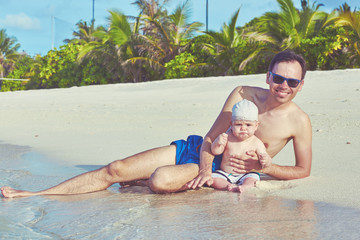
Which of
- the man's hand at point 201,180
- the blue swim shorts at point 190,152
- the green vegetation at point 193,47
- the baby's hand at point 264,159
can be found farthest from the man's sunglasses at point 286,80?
the green vegetation at point 193,47

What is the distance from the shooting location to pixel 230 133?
10.9ft

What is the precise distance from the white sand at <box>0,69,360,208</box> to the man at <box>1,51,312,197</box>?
1.00 ft

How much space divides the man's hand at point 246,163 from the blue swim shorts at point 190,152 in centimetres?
17

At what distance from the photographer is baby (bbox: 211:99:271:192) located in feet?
10.3

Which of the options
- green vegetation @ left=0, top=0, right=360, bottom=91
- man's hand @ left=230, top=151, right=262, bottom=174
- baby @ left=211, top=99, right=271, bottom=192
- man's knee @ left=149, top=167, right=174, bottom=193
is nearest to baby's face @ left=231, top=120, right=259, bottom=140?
baby @ left=211, top=99, right=271, bottom=192

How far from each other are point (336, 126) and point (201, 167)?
3807 millimetres

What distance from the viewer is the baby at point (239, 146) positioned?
313 centimetres

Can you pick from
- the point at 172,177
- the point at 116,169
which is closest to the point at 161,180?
the point at 172,177

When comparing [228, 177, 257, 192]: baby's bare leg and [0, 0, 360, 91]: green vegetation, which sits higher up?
[0, 0, 360, 91]: green vegetation

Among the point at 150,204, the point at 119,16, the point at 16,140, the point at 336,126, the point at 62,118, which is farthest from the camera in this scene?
the point at 119,16

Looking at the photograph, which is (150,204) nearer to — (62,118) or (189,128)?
(189,128)

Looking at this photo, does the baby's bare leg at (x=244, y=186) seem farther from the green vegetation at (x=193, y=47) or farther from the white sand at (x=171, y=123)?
the green vegetation at (x=193, y=47)

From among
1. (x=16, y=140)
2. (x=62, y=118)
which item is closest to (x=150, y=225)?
(x=16, y=140)

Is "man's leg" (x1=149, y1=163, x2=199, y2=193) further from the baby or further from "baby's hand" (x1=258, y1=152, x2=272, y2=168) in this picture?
"baby's hand" (x1=258, y1=152, x2=272, y2=168)
